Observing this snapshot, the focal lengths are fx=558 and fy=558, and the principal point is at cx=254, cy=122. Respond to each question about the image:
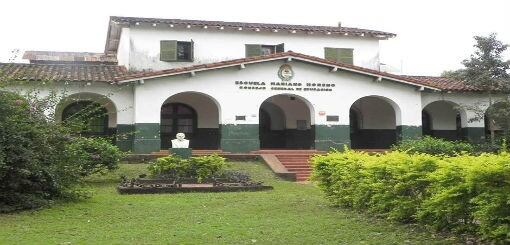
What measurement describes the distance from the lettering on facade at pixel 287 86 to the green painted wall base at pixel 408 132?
3.60m

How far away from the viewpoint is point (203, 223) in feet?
29.5

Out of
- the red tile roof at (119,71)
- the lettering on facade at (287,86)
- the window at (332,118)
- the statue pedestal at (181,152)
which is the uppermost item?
the red tile roof at (119,71)

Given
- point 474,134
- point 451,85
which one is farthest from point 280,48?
point 474,134

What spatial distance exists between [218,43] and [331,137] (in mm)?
6783

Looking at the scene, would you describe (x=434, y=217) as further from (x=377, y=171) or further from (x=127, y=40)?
(x=127, y=40)

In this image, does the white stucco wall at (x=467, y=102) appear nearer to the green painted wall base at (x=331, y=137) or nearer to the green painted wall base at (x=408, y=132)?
the green painted wall base at (x=408, y=132)

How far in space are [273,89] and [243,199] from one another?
34.1 feet

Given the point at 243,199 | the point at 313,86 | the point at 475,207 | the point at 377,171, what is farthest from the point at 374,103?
the point at 475,207

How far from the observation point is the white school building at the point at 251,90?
2138 cm

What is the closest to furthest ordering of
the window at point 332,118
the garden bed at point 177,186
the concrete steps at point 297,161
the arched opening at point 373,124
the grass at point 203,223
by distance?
the grass at point 203,223 < the garden bed at point 177,186 < the concrete steps at point 297,161 < the window at point 332,118 < the arched opening at point 373,124

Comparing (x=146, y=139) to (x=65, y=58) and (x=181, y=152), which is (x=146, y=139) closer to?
(x=181, y=152)

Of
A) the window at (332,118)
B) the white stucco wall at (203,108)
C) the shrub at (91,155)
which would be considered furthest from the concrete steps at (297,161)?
the shrub at (91,155)

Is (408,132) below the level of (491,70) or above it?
below

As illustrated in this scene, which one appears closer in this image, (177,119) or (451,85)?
(177,119)
